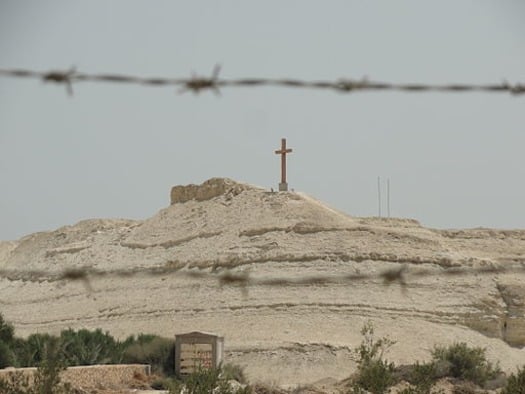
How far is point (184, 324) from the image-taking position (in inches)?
1959

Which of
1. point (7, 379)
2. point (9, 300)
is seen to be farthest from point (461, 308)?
point (7, 379)

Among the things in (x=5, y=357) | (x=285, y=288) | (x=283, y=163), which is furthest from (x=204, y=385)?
(x=283, y=163)

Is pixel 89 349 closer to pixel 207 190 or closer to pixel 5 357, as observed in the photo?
pixel 5 357

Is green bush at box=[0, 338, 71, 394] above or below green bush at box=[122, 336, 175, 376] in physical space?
below

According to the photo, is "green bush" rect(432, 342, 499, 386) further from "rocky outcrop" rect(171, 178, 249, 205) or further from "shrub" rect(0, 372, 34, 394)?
"rocky outcrop" rect(171, 178, 249, 205)

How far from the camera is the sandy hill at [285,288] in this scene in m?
45.6

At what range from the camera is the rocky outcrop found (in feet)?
207

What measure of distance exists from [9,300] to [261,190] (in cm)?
1313

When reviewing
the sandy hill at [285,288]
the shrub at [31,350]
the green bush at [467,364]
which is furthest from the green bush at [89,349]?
the green bush at [467,364]

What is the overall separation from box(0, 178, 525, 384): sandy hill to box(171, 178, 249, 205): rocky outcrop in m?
0.07

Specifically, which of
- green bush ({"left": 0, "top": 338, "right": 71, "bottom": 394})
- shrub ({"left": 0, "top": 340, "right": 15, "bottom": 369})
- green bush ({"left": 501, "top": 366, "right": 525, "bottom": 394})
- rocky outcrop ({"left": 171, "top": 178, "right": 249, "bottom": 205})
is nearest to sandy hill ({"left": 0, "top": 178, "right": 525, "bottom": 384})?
rocky outcrop ({"left": 171, "top": 178, "right": 249, "bottom": 205})

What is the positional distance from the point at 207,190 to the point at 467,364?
90.1 feet

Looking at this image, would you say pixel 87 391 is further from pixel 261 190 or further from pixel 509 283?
pixel 261 190

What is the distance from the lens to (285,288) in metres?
51.7
